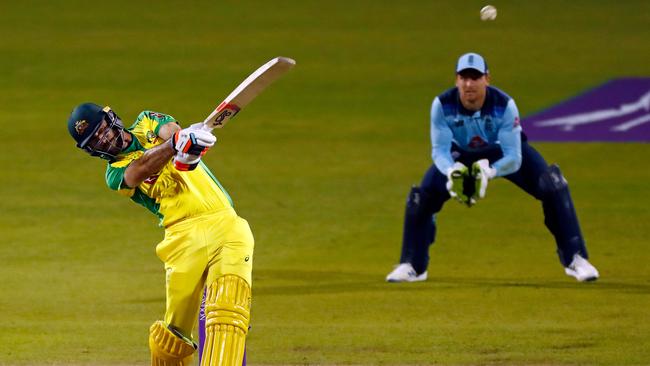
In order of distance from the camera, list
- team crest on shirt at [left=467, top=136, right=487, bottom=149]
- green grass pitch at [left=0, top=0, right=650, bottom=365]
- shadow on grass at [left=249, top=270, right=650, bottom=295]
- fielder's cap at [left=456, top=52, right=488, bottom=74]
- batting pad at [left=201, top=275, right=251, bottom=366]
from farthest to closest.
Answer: shadow on grass at [left=249, top=270, right=650, bottom=295], team crest on shirt at [left=467, top=136, right=487, bottom=149], fielder's cap at [left=456, top=52, right=488, bottom=74], green grass pitch at [left=0, top=0, right=650, bottom=365], batting pad at [left=201, top=275, right=251, bottom=366]

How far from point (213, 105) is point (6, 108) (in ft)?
7.57

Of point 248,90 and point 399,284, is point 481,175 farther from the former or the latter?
point 248,90

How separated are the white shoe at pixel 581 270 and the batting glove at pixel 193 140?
3.94 metres

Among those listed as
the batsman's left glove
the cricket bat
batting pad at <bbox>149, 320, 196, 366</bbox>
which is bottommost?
batting pad at <bbox>149, 320, 196, 366</bbox>

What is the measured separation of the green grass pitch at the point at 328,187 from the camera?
27.8 feet

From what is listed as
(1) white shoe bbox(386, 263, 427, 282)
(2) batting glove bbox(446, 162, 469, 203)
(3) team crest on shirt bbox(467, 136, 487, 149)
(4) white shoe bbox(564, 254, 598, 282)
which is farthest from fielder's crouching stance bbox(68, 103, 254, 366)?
(4) white shoe bbox(564, 254, 598, 282)

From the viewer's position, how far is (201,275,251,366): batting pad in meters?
6.22

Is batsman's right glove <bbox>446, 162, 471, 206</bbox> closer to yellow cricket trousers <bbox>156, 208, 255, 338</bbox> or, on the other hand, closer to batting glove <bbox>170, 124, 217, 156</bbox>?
yellow cricket trousers <bbox>156, 208, 255, 338</bbox>

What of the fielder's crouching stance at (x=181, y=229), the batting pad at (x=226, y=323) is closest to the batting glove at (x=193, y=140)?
the fielder's crouching stance at (x=181, y=229)

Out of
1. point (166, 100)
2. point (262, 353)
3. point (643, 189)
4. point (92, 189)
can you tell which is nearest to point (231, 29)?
point (166, 100)

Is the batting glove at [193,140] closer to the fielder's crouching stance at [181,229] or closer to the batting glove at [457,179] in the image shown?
the fielder's crouching stance at [181,229]

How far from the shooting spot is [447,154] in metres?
9.12

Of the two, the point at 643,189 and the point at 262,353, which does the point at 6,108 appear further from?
the point at 262,353

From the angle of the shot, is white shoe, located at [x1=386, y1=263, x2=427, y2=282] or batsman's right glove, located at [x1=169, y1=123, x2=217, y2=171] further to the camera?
white shoe, located at [x1=386, y1=263, x2=427, y2=282]
